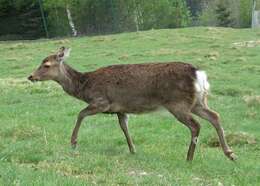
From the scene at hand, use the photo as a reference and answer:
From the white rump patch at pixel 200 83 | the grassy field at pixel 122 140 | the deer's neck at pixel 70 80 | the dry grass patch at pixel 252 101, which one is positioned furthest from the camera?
the dry grass patch at pixel 252 101

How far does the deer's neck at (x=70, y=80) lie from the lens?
1070cm

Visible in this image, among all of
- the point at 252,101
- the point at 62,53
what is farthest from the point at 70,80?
the point at 252,101

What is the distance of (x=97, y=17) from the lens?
47406 mm

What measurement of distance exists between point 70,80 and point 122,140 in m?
1.51

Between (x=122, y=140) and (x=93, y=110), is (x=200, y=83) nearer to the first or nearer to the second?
(x=93, y=110)

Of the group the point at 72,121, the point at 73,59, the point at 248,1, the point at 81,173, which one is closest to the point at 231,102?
the point at 72,121

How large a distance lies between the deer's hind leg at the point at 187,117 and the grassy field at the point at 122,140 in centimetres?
21

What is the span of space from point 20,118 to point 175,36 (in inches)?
880

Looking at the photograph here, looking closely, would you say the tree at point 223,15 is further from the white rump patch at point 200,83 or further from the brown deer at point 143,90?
the white rump patch at point 200,83

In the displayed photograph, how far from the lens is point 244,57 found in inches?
1005

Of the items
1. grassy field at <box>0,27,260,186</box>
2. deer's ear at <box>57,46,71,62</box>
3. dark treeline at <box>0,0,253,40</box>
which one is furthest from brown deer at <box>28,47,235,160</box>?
dark treeline at <box>0,0,253,40</box>

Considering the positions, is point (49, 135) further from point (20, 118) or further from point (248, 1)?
point (248, 1)

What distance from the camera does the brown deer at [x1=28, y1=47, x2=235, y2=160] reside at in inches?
375

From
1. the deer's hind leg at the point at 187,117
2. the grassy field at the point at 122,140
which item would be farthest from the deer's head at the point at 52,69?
the deer's hind leg at the point at 187,117
